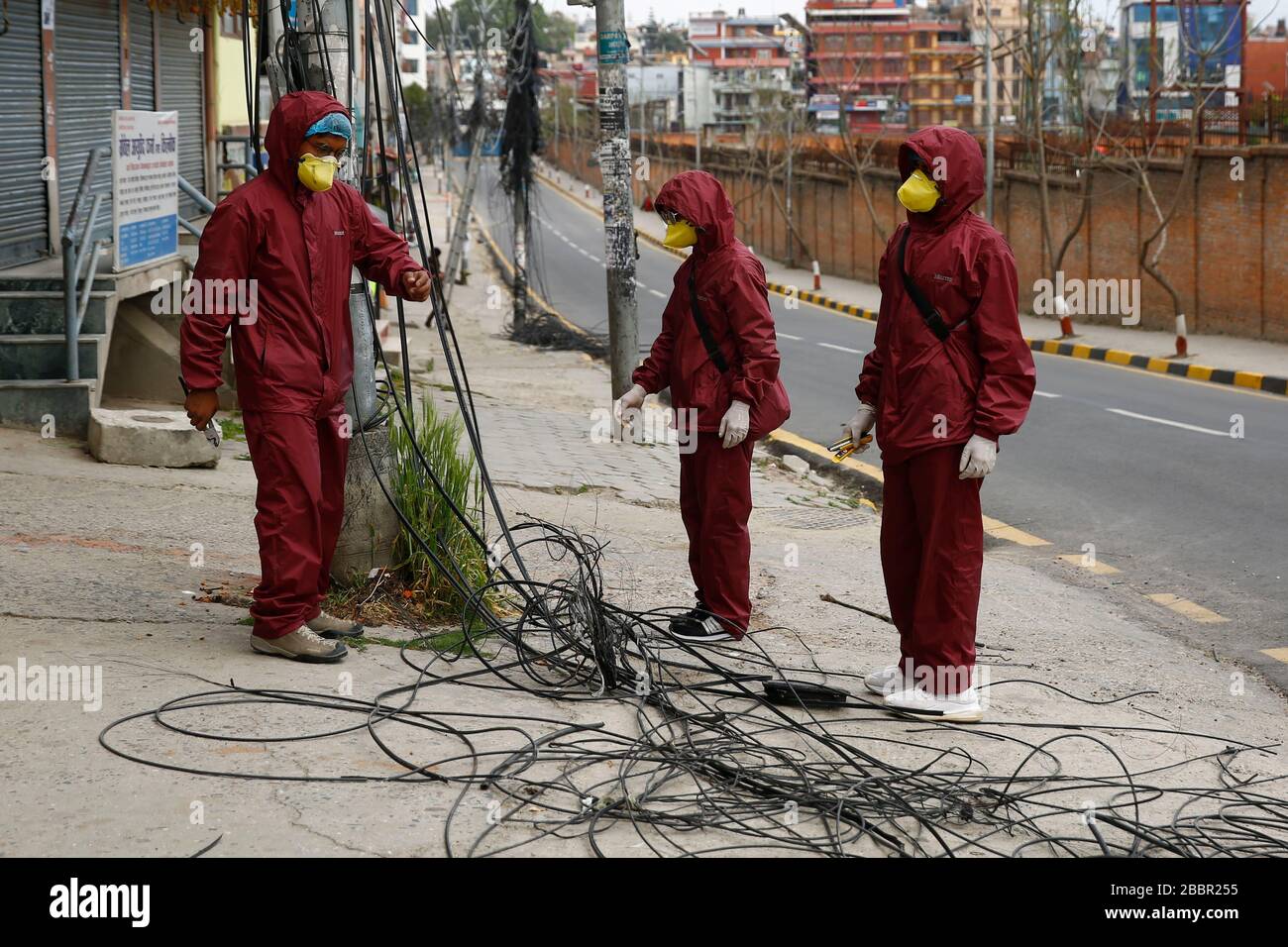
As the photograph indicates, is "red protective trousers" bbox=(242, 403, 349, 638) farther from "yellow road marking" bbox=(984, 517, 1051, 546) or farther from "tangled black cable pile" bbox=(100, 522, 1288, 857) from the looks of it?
"yellow road marking" bbox=(984, 517, 1051, 546)

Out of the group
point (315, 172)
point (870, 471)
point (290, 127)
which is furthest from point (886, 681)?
point (870, 471)

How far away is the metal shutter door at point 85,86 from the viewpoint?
44.0ft

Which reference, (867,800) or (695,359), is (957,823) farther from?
(695,359)

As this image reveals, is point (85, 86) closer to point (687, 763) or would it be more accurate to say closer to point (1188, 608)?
point (1188, 608)

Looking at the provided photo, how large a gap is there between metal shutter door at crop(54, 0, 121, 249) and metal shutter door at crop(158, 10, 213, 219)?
209 cm

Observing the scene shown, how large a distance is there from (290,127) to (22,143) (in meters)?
8.09

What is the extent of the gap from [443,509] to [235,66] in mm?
17940

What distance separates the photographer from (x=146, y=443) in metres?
9.38

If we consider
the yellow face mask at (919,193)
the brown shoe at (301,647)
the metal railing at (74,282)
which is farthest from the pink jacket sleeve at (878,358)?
the metal railing at (74,282)

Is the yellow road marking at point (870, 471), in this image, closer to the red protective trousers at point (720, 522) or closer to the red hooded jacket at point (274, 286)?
the red protective trousers at point (720, 522)

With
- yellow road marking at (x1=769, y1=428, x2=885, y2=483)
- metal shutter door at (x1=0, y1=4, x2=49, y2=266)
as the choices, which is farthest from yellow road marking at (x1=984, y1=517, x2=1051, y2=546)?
metal shutter door at (x1=0, y1=4, x2=49, y2=266)

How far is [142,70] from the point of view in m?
16.5
